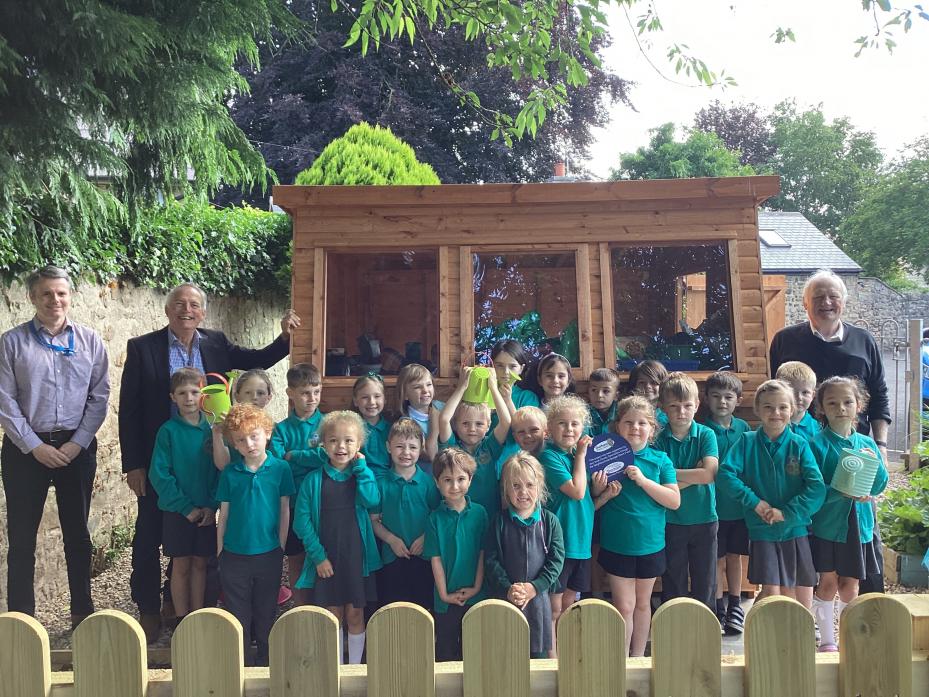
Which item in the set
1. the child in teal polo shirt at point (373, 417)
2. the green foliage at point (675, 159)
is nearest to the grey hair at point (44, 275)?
the child in teal polo shirt at point (373, 417)

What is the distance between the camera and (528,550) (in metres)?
3.25

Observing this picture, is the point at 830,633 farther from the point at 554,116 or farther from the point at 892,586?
the point at 554,116

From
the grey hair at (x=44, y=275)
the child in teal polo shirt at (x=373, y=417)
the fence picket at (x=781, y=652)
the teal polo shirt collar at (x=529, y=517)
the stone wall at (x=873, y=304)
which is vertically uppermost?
the stone wall at (x=873, y=304)

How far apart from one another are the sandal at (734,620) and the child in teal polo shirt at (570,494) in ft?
3.74

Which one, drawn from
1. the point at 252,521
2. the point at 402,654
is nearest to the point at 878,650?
the point at 402,654

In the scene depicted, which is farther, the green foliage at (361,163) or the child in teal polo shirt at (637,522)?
the green foliage at (361,163)

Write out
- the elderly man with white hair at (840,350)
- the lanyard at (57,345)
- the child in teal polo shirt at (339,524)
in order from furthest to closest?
the elderly man with white hair at (840,350) < the lanyard at (57,345) < the child in teal polo shirt at (339,524)

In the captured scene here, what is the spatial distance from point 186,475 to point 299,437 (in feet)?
1.96

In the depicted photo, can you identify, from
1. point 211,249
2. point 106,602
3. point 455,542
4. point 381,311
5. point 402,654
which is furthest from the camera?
point 211,249

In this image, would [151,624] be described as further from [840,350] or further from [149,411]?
[840,350]

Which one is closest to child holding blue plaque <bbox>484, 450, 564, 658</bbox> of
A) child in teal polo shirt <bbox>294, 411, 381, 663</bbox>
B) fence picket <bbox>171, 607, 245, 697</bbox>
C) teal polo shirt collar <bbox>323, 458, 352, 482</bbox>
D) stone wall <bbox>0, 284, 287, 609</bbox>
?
child in teal polo shirt <bbox>294, 411, 381, 663</bbox>

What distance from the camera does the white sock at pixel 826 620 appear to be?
4.02m

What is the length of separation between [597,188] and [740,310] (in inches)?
50.4

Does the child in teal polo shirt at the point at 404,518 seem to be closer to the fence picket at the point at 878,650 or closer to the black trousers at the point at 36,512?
the black trousers at the point at 36,512
